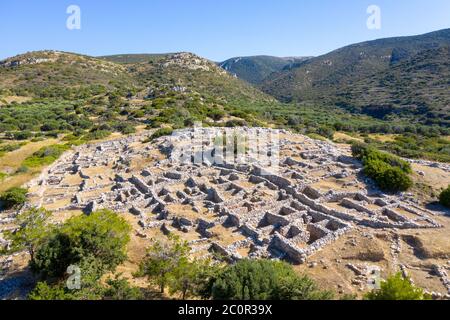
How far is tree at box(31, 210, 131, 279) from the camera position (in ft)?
38.5

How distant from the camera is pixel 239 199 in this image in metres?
19.0

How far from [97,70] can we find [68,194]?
7679 centimetres

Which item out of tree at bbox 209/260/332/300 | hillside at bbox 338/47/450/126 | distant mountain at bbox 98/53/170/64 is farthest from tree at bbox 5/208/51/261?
distant mountain at bbox 98/53/170/64

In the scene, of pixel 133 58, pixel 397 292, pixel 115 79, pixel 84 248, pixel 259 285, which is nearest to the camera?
pixel 397 292

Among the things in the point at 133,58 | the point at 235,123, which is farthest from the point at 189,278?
the point at 133,58

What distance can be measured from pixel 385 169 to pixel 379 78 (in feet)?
293

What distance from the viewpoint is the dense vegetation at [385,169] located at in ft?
63.6

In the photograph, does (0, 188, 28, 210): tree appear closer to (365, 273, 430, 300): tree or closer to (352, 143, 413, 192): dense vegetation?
(365, 273, 430, 300): tree

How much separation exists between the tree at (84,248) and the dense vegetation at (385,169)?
15.2m

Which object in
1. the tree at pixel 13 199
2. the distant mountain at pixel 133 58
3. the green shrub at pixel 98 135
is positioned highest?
the distant mountain at pixel 133 58

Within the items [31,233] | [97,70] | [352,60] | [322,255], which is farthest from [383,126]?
[352,60]

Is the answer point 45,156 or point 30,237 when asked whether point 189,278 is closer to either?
point 30,237

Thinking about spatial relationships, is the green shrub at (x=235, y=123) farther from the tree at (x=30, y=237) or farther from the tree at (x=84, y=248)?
the tree at (x=30, y=237)

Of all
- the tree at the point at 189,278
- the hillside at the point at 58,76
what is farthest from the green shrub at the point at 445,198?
the hillside at the point at 58,76
